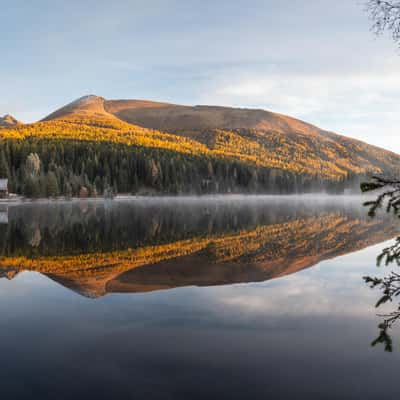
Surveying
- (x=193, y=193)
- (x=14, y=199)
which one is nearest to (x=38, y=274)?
(x=14, y=199)

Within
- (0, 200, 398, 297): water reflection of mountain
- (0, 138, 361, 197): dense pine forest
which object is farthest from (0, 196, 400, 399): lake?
(0, 138, 361, 197): dense pine forest

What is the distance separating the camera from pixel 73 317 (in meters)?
11.0

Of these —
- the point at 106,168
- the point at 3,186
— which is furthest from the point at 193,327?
the point at 106,168

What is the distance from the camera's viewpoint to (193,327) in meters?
10.1

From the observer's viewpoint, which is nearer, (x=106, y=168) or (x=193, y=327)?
(x=193, y=327)

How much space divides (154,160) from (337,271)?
555 ft

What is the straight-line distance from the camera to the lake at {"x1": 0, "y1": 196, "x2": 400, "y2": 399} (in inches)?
283

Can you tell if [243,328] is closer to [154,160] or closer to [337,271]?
[337,271]

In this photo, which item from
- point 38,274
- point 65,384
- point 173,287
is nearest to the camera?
point 65,384

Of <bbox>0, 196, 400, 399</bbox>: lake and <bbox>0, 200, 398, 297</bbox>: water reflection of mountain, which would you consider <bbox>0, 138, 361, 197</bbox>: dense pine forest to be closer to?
<bbox>0, 200, 398, 297</bbox>: water reflection of mountain

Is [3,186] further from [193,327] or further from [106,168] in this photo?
[193,327]

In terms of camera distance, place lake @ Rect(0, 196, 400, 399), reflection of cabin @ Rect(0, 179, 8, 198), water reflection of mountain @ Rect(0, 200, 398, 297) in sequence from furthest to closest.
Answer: reflection of cabin @ Rect(0, 179, 8, 198) → water reflection of mountain @ Rect(0, 200, 398, 297) → lake @ Rect(0, 196, 400, 399)

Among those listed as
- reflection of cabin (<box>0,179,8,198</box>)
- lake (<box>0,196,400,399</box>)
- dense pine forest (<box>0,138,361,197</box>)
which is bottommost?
lake (<box>0,196,400,399</box>)

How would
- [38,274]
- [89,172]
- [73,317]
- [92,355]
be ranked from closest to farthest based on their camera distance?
[92,355] < [73,317] < [38,274] < [89,172]
